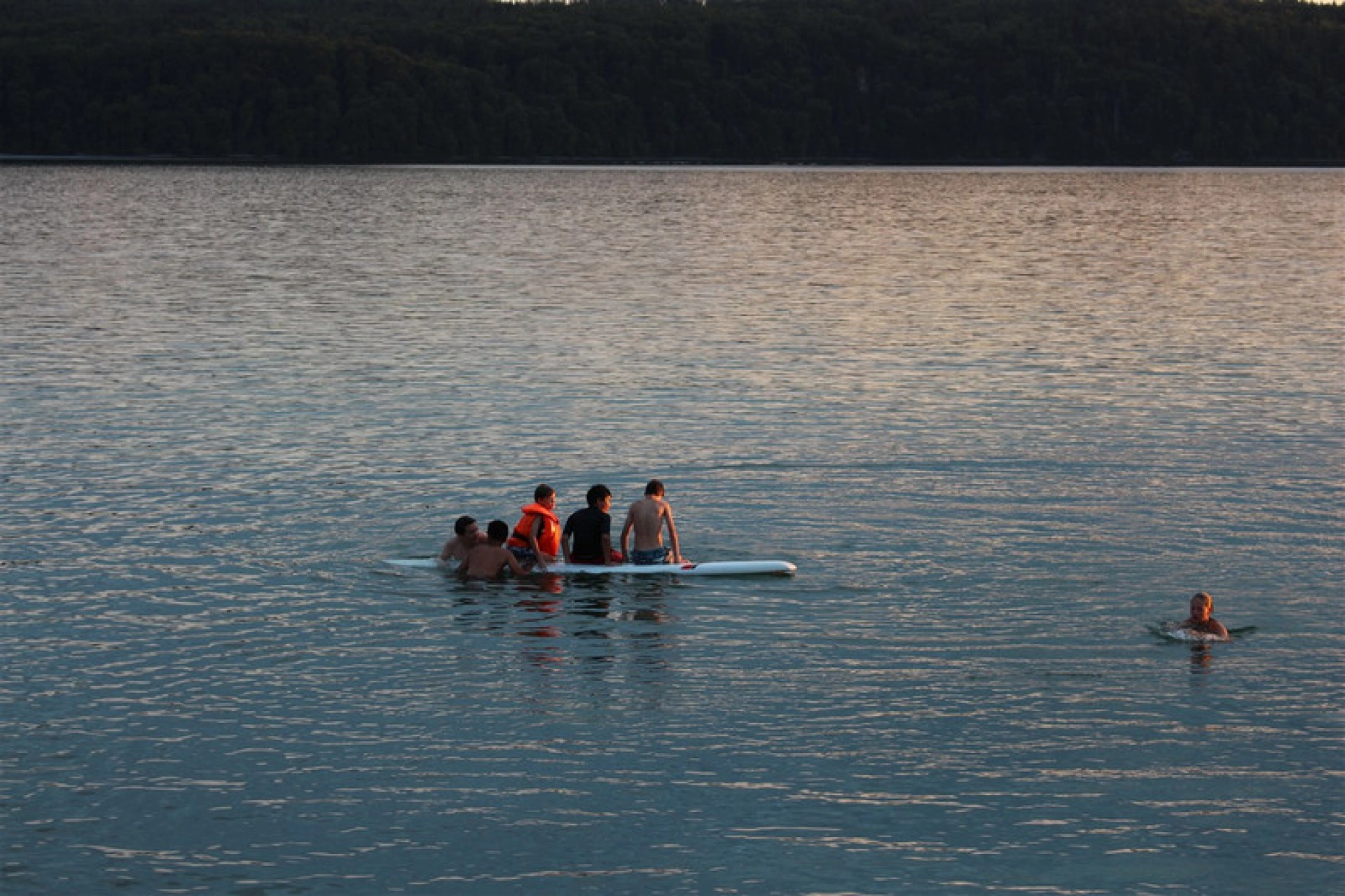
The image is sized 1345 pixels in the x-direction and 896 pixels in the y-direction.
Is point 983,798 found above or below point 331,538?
below

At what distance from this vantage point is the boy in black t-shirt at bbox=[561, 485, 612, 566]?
91.2ft

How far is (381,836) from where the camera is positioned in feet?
58.0

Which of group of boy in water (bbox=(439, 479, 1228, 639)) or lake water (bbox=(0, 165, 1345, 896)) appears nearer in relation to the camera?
lake water (bbox=(0, 165, 1345, 896))

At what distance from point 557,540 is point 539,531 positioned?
56 centimetres

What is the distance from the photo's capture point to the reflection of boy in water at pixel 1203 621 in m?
23.7

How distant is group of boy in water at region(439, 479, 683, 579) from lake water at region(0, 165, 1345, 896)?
486 mm

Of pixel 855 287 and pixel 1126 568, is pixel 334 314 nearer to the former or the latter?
pixel 855 287

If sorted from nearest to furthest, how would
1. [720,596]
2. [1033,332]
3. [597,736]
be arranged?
[597,736] < [720,596] < [1033,332]

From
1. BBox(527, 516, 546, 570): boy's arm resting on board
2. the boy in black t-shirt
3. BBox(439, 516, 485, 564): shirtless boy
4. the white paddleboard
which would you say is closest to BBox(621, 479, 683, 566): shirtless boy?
the white paddleboard

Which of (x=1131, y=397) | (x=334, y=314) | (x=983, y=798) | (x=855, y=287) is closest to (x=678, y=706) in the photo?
(x=983, y=798)

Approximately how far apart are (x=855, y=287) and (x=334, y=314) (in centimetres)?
2576

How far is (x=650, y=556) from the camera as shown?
28.0 metres

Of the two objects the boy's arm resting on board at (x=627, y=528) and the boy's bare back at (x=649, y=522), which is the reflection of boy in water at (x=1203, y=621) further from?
the boy's arm resting on board at (x=627, y=528)

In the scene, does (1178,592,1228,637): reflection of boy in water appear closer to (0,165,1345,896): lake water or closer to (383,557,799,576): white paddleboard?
(0,165,1345,896): lake water
